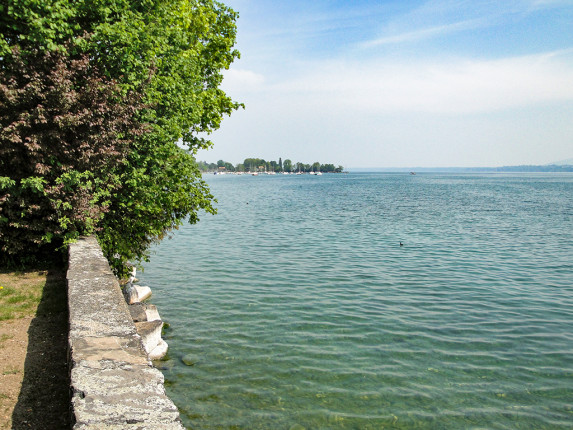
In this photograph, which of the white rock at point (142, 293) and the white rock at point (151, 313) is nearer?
the white rock at point (151, 313)

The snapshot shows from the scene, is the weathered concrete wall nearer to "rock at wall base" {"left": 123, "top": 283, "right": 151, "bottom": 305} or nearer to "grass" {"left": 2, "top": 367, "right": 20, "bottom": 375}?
"grass" {"left": 2, "top": 367, "right": 20, "bottom": 375}

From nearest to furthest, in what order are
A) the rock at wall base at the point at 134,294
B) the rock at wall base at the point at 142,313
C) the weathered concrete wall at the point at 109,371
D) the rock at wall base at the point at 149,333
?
the weathered concrete wall at the point at 109,371 < the rock at wall base at the point at 149,333 < the rock at wall base at the point at 142,313 < the rock at wall base at the point at 134,294

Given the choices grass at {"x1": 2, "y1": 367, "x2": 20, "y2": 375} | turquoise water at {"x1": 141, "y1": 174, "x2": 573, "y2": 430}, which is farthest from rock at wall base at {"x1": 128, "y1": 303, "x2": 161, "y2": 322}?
grass at {"x1": 2, "y1": 367, "x2": 20, "y2": 375}

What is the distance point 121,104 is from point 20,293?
5768 mm

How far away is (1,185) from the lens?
11.1m

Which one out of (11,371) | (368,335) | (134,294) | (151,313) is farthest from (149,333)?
(368,335)

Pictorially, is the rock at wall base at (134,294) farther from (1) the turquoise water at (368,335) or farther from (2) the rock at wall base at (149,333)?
(2) the rock at wall base at (149,333)

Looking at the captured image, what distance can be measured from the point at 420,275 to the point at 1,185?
16.4 m

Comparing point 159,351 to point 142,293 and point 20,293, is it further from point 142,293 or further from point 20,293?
point 142,293

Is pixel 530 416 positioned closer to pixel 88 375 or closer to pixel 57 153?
pixel 88 375

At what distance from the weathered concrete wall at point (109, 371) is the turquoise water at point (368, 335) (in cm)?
269

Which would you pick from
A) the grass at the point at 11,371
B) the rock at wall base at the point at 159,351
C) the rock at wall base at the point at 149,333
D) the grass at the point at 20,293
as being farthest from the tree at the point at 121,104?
the grass at the point at 11,371

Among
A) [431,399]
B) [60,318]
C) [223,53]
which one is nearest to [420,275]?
[431,399]

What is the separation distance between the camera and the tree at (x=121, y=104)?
11.4 meters
